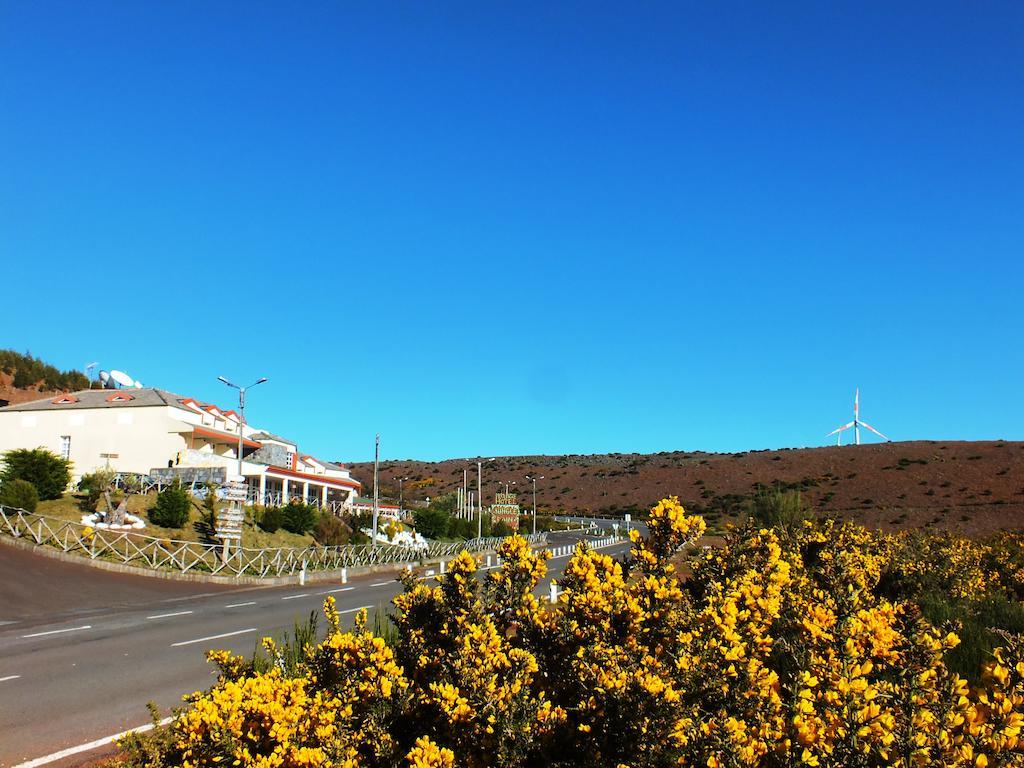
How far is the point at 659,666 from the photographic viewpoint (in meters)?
3.55

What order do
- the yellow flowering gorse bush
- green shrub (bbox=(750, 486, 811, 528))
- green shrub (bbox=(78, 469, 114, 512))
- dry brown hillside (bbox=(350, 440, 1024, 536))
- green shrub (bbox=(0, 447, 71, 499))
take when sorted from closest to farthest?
the yellow flowering gorse bush
green shrub (bbox=(750, 486, 811, 528))
green shrub (bbox=(0, 447, 71, 499))
green shrub (bbox=(78, 469, 114, 512))
dry brown hillside (bbox=(350, 440, 1024, 536))

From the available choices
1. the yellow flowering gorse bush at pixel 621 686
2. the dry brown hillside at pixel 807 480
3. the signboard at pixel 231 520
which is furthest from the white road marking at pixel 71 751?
the dry brown hillside at pixel 807 480

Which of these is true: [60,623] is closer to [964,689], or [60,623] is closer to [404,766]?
[404,766]

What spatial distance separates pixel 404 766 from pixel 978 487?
87.3 metres

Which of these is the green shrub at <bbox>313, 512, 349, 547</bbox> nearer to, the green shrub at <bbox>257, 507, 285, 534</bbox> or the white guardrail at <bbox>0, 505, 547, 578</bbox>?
the green shrub at <bbox>257, 507, 285, 534</bbox>

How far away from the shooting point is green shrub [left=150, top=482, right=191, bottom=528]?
30.8m

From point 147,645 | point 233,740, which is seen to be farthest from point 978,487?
point 233,740

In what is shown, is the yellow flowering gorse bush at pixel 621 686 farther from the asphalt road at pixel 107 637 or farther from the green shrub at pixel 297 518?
the green shrub at pixel 297 518

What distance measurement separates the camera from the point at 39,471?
30.7m

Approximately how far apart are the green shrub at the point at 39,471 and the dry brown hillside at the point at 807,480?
54282 millimetres

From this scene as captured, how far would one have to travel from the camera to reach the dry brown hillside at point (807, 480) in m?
67.1

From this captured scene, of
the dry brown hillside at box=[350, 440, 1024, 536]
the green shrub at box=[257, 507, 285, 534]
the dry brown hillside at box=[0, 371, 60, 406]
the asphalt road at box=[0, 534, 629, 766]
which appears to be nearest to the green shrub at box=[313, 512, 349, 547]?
the green shrub at box=[257, 507, 285, 534]

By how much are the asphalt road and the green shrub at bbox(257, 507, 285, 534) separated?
28.4 feet

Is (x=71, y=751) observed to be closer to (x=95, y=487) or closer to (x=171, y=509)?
(x=171, y=509)
